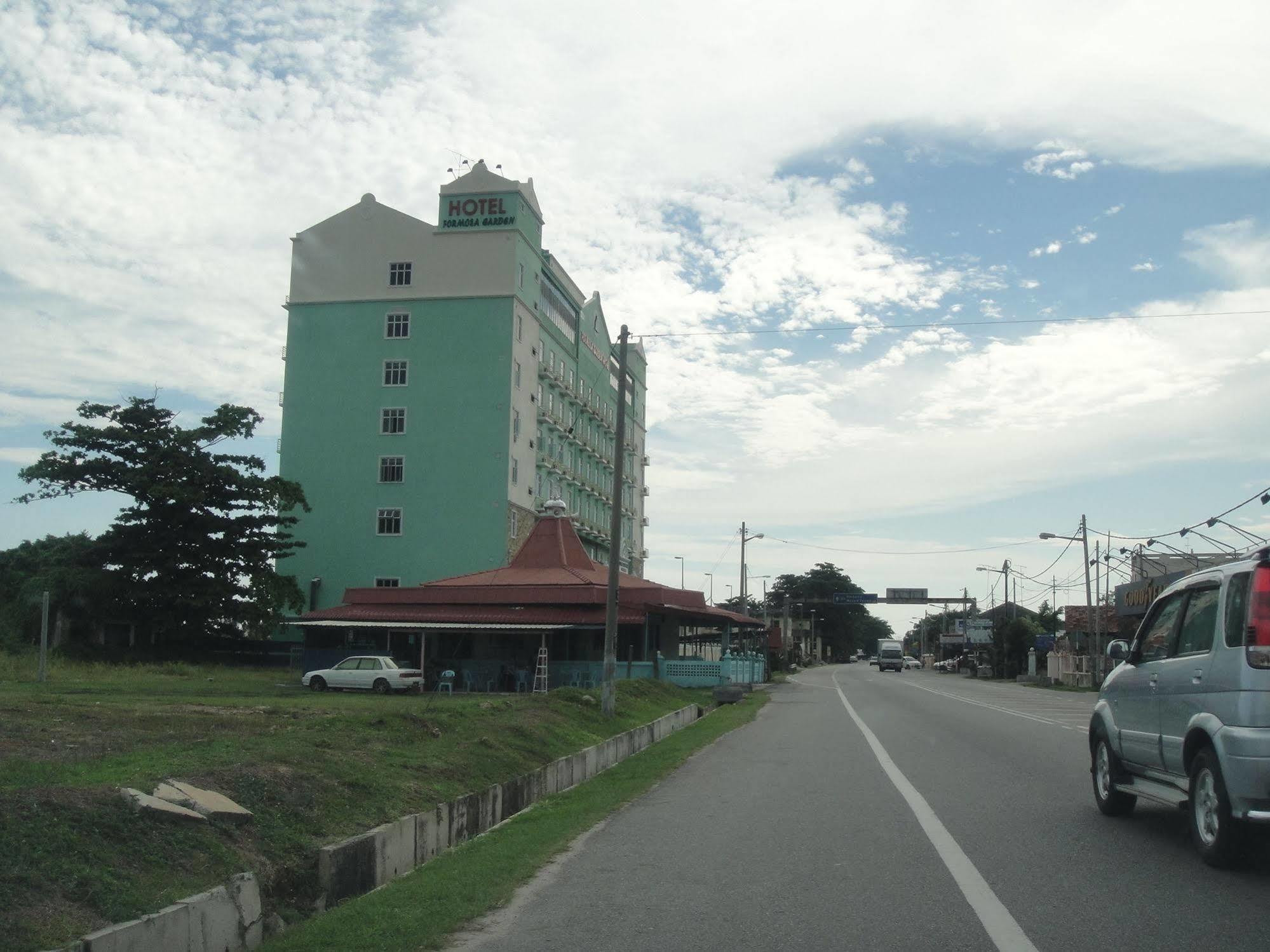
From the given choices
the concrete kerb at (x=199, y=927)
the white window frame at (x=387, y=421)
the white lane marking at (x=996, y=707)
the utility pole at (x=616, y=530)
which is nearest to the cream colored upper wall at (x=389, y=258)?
the white window frame at (x=387, y=421)

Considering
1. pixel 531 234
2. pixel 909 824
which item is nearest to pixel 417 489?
pixel 531 234

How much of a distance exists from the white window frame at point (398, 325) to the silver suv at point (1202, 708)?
173 feet

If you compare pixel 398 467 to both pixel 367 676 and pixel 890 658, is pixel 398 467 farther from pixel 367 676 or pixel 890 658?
pixel 890 658

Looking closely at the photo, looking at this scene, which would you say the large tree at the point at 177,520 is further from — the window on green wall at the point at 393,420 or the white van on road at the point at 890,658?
the white van on road at the point at 890,658

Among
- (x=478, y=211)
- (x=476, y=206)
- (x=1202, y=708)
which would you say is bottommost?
(x=1202, y=708)

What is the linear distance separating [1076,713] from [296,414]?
42984 millimetres

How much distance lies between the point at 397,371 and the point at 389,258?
5.92 metres

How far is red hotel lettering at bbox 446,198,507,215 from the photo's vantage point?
5978cm

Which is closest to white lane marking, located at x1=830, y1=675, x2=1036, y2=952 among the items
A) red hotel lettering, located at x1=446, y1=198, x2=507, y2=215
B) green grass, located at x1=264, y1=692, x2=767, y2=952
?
green grass, located at x1=264, y1=692, x2=767, y2=952

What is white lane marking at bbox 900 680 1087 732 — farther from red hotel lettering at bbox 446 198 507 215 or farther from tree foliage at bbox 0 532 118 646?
tree foliage at bbox 0 532 118 646

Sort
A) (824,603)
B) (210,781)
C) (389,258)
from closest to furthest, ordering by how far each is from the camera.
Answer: (210,781), (389,258), (824,603)

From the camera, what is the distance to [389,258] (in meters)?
61.0

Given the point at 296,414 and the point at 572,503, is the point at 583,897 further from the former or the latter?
the point at 572,503

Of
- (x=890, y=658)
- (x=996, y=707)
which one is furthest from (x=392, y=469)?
(x=890, y=658)
